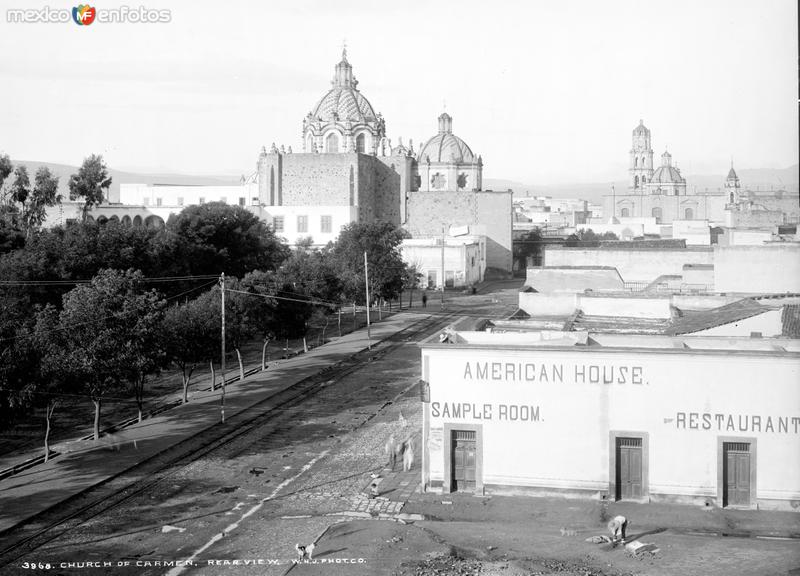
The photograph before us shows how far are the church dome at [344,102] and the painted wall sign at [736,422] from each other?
2791 inches

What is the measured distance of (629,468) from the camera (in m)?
17.0

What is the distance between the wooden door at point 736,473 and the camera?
1650cm

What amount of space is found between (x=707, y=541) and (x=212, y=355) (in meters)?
18.3

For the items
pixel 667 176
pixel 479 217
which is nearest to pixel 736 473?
pixel 479 217

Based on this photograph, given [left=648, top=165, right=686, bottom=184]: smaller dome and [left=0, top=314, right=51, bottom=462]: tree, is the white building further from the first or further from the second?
[left=648, top=165, right=686, bottom=184]: smaller dome

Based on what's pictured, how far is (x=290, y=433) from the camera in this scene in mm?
24391

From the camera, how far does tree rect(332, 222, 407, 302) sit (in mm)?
49469

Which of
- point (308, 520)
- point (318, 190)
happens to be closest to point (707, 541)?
point (308, 520)

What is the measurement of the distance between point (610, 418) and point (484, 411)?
231 centimetres

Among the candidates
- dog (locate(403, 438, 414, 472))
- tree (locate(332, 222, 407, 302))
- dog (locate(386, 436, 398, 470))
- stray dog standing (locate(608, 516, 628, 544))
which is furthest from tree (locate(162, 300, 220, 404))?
tree (locate(332, 222, 407, 302))

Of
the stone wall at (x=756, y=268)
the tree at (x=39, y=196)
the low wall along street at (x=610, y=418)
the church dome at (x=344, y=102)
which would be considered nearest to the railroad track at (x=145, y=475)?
the low wall along street at (x=610, y=418)

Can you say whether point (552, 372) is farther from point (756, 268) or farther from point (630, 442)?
point (756, 268)

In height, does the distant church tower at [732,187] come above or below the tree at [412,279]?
above

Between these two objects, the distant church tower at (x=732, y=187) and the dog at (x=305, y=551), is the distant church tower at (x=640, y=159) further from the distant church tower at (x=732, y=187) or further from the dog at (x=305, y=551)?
the dog at (x=305, y=551)
